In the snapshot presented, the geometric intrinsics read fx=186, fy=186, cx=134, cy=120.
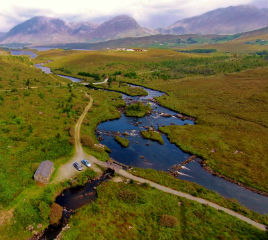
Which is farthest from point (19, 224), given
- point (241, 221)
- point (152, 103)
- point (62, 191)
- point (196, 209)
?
point (152, 103)

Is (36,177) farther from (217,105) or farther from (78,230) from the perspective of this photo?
(217,105)

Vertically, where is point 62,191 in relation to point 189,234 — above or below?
above

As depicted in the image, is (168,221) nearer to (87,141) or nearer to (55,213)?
(55,213)

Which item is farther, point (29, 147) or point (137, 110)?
point (137, 110)

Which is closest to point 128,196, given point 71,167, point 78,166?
point 78,166

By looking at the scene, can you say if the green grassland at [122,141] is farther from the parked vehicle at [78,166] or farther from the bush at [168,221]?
the bush at [168,221]

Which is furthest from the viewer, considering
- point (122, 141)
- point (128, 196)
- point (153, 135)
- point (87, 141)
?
point (153, 135)

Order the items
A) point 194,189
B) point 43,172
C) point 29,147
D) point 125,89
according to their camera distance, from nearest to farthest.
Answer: point 43,172
point 194,189
point 29,147
point 125,89

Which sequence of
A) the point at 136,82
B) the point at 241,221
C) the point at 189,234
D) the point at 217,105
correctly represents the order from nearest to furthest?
the point at 189,234 < the point at 241,221 < the point at 217,105 < the point at 136,82

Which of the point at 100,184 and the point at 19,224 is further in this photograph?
the point at 100,184
